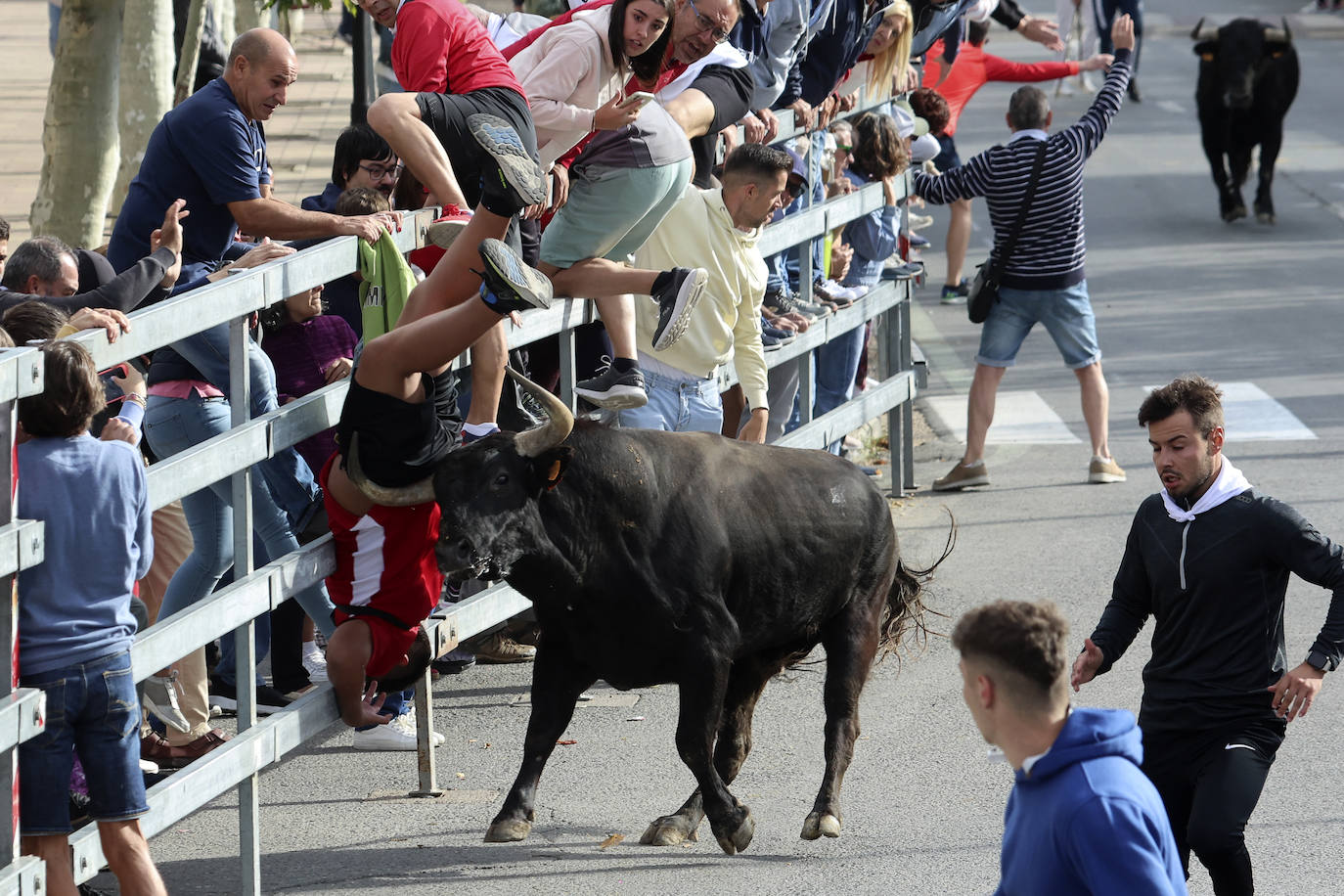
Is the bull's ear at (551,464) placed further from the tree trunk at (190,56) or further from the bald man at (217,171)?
the tree trunk at (190,56)

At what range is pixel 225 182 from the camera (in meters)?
6.64

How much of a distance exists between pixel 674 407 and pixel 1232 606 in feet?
9.25

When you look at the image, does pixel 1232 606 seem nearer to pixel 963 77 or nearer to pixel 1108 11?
pixel 963 77

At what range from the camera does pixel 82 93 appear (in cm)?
1211

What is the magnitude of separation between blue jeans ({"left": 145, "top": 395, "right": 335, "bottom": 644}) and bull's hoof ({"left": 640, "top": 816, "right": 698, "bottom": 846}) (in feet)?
4.29

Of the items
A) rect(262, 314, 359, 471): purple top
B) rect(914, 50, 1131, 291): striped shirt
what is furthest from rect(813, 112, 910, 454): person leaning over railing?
rect(262, 314, 359, 471): purple top

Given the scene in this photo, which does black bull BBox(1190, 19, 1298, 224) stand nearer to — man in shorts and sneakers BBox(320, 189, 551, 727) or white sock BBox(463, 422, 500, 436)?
white sock BBox(463, 422, 500, 436)

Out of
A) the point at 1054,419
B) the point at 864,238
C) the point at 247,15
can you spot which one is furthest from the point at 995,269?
the point at 247,15

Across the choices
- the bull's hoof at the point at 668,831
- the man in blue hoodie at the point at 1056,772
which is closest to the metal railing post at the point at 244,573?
the bull's hoof at the point at 668,831

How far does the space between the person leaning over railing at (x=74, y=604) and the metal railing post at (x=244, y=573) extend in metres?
0.74

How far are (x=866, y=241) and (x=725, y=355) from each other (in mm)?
3214

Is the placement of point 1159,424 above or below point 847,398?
above

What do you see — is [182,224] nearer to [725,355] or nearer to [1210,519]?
[725,355]

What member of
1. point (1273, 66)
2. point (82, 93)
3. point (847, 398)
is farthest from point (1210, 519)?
point (1273, 66)
